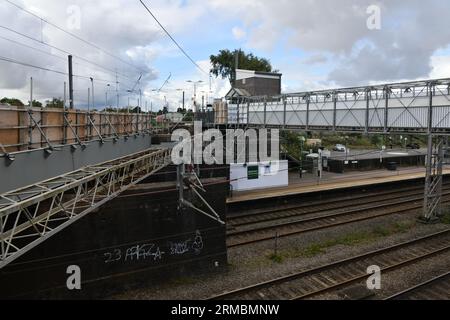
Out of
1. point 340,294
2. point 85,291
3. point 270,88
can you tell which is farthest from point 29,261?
point 270,88

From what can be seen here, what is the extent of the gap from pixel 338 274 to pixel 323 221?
7.75m

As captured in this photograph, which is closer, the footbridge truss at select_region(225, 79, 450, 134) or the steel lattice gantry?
the steel lattice gantry

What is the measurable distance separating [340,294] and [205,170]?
10794 millimetres

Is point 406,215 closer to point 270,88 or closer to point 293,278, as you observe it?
point 293,278

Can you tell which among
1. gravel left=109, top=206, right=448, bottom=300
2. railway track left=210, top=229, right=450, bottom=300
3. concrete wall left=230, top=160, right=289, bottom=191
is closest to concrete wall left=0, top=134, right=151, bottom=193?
gravel left=109, top=206, right=448, bottom=300

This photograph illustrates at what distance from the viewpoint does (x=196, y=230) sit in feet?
50.6

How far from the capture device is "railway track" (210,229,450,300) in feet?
44.0

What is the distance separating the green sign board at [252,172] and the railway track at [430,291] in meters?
16.0

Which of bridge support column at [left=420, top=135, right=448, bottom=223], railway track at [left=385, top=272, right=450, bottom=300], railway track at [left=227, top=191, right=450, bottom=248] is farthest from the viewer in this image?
bridge support column at [left=420, top=135, right=448, bottom=223]

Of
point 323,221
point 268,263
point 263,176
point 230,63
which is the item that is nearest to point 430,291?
point 268,263

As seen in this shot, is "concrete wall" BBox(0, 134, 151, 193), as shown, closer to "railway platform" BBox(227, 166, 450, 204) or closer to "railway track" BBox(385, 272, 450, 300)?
"railway track" BBox(385, 272, 450, 300)

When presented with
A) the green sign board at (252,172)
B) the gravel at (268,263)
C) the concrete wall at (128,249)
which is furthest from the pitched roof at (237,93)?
the concrete wall at (128,249)

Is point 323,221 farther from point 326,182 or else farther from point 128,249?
point 128,249

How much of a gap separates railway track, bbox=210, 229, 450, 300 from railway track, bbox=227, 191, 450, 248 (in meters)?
3.90
